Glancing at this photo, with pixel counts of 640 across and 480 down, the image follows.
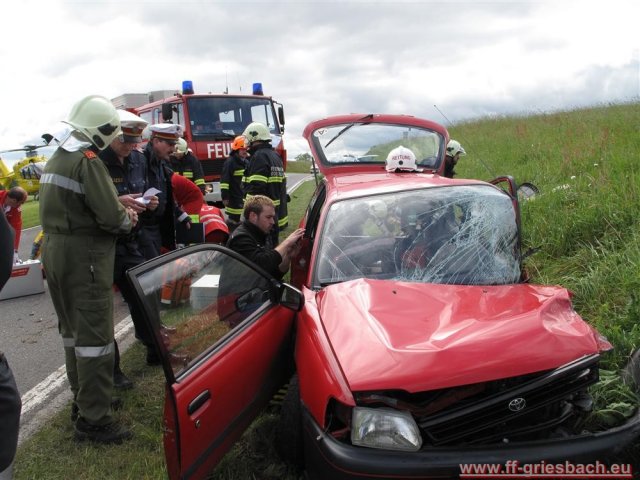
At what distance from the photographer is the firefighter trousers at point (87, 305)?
9.43 ft

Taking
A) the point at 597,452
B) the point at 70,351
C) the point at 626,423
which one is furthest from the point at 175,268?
the point at 626,423

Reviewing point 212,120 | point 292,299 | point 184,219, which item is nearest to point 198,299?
point 292,299

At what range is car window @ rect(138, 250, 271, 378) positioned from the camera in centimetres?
221

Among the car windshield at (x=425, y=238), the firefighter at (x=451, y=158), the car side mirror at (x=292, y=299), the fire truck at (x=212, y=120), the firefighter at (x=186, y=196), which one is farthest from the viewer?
the fire truck at (x=212, y=120)

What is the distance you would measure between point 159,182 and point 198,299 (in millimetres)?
2124

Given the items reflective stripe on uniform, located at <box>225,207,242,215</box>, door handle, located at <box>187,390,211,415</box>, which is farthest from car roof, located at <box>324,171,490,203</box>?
reflective stripe on uniform, located at <box>225,207,242,215</box>

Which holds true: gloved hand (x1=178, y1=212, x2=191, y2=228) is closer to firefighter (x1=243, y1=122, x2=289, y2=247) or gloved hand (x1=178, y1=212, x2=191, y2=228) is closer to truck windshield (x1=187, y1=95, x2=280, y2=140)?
firefighter (x1=243, y1=122, x2=289, y2=247)

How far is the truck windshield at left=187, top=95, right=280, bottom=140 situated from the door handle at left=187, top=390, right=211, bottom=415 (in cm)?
912

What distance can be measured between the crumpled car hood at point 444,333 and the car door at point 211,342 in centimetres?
39

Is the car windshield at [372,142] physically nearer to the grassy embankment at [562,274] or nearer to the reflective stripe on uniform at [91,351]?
the grassy embankment at [562,274]

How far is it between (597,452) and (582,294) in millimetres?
2205

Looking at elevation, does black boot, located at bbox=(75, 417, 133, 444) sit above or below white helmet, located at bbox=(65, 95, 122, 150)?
below

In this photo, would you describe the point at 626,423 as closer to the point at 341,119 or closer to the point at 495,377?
the point at 495,377

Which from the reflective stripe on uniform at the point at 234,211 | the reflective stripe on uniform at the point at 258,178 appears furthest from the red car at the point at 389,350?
the reflective stripe on uniform at the point at 234,211
